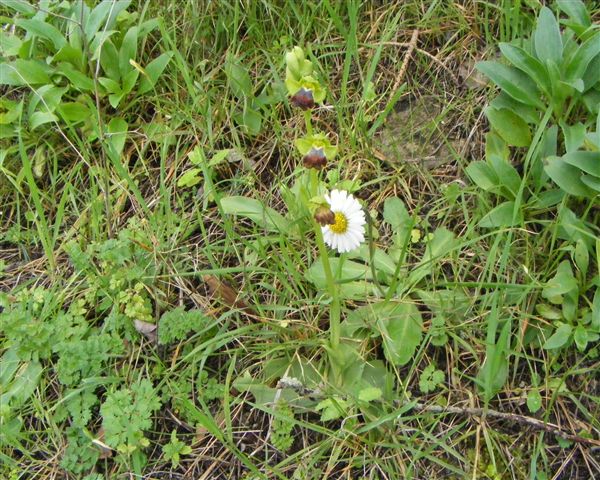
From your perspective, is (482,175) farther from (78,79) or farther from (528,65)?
(78,79)

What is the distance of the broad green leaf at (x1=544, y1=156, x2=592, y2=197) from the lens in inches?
74.7

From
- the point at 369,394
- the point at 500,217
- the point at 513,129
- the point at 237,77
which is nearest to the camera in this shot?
the point at 369,394

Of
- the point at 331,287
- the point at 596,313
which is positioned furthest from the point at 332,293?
the point at 596,313

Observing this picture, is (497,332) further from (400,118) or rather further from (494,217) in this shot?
(400,118)

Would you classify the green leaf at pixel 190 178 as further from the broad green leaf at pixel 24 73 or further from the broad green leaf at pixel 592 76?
the broad green leaf at pixel 592 76

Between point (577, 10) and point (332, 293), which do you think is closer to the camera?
point (332, 293)

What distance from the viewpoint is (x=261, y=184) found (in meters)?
2.28

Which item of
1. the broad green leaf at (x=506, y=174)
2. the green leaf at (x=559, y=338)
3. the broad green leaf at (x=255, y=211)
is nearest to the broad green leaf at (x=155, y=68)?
the broad green leaf at (x=255, y=211)

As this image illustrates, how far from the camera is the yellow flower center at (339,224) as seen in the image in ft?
5.80

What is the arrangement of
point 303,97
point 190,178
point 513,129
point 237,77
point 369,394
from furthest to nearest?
point 237,77 → point 190,178 → point 513,129 → point 369,394 → point 303,97

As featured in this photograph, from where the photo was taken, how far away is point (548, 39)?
6.71 ft

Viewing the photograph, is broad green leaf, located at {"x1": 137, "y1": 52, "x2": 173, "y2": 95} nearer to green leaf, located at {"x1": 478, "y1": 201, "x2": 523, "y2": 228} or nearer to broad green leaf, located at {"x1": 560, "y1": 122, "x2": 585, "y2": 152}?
green leaf, located at {"x1": 478, "y1": 201, "x2": 523, "y2": 228}

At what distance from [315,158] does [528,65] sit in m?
0.82

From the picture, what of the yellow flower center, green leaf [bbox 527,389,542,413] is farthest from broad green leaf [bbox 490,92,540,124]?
green leaf [bbox 527,389,542,413]
